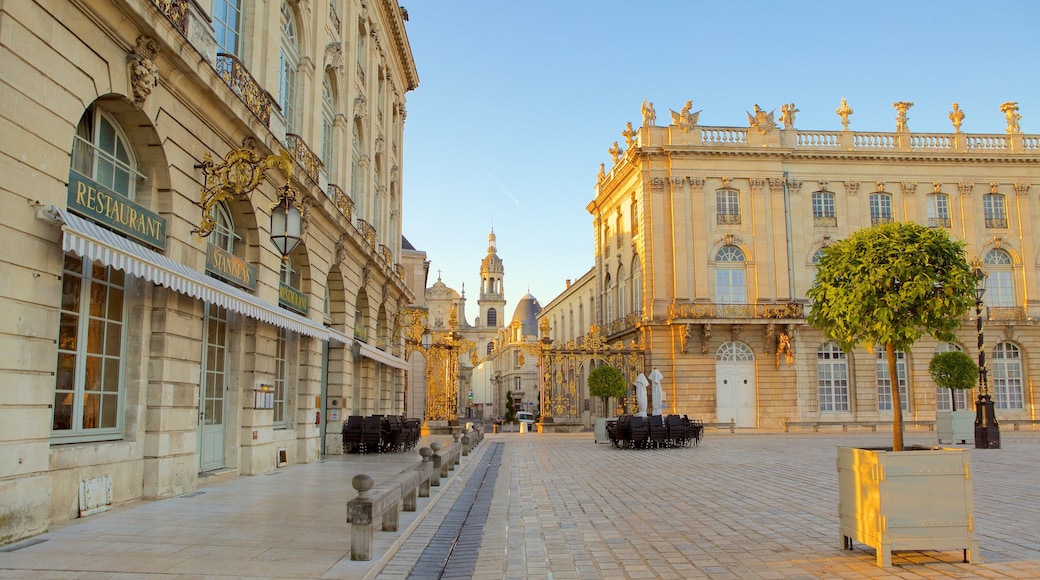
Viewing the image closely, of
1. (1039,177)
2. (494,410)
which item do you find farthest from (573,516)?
(494,410)

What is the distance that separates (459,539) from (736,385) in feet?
102

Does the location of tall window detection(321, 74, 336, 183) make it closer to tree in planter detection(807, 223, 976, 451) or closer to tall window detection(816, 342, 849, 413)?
tree in planter detection(807, 223, 976, 451)

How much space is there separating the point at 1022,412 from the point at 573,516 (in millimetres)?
37066

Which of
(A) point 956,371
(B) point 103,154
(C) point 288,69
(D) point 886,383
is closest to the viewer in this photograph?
(B) point 103,154

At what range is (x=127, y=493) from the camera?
960cm

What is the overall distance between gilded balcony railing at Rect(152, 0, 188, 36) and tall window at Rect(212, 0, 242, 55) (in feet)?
7.49

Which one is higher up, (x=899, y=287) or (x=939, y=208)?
(x=939, y=208)

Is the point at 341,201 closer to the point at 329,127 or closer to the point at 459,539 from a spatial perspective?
the point at 329,127

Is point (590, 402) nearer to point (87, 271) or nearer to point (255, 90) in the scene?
point (255, 90)

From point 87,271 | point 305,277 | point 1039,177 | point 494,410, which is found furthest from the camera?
point 494,410

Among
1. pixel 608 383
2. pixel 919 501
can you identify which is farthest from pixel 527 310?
pixel 919 501

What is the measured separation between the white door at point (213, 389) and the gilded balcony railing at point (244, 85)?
340 centimetres

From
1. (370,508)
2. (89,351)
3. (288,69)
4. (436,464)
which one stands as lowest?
(436,464)

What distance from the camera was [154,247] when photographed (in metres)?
10.2
